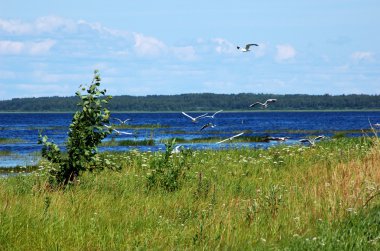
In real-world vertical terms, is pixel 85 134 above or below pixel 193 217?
above

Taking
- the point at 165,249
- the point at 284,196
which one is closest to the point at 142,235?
the point at 165,249

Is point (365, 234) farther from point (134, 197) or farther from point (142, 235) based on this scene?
point (134, 197)

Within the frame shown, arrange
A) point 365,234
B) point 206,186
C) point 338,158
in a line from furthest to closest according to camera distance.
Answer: point 338,158
point 206,186
point 365,234

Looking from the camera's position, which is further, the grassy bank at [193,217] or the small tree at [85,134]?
the small tree at [85,134]

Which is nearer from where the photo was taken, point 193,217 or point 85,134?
point 193,217

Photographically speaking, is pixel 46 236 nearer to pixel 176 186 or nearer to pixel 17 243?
pixel 17 243

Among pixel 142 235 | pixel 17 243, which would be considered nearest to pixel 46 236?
pixel 17 243

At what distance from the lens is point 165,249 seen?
9.65 metres

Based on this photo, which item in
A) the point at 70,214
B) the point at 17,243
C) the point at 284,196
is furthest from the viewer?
the point at 284,196

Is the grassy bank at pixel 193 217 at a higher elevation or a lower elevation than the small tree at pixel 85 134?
lower

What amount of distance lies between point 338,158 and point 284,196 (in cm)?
777

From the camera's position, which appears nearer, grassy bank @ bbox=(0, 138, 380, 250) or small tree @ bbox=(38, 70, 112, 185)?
grassy bank @ bbox=(0, 138, 380, 250)

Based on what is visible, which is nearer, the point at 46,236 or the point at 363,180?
the point at 46,236

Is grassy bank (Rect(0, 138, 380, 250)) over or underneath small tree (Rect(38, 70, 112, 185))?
underneath
